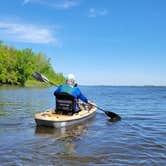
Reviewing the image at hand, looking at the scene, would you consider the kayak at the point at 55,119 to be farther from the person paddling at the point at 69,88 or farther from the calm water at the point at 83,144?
the person paddling at the point at 69,88

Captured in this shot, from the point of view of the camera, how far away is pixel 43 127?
1411cm

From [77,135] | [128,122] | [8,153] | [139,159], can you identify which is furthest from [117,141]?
[128,122]

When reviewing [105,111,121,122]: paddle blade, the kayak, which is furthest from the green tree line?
the kayak

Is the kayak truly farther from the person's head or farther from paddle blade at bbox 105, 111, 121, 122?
paddle blade at bbox 105, 111, 121, 122

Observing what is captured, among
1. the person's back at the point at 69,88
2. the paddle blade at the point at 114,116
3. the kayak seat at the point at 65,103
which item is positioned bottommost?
the paddle blade at the point at 114,116

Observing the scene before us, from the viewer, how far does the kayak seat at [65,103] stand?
14.2 metres

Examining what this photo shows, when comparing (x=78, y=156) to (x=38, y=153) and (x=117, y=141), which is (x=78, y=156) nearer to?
(x=38, y=153)

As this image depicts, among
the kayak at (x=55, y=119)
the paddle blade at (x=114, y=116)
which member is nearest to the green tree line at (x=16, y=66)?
the paddle blade at (x=114, y=116)

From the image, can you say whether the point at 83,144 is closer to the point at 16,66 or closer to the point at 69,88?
the point at 69,88

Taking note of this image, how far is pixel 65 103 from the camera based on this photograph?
1450 centimetres

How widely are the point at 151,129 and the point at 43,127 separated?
4844 millimetres

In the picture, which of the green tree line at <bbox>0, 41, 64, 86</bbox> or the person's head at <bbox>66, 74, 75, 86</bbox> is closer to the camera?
the person's head at <bbox>66, 74, 75, 86</bbox>

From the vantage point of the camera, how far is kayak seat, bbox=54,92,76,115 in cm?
1425

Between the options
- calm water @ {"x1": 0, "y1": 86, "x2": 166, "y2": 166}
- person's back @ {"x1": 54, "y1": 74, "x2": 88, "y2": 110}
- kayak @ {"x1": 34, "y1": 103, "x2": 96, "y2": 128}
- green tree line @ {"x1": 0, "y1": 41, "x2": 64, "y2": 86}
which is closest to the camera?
calm water @ {"x1": 0, "y1": 86, "x2": 166, "y2": 166}
